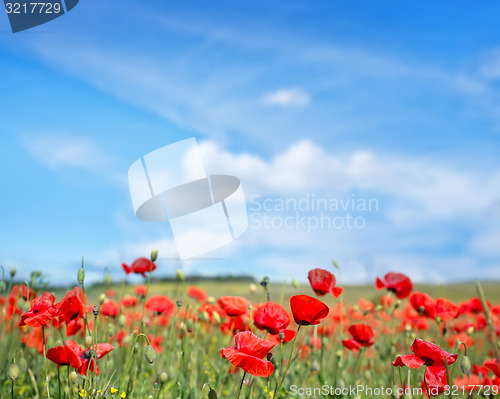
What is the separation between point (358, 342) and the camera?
2.86 m

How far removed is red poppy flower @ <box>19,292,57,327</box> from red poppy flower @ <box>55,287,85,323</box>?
0.03 meters

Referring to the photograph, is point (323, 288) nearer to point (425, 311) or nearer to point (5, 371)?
point (425, 311)

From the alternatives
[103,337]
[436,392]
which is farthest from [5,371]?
[436,392]

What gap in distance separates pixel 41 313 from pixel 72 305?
0.17 metres

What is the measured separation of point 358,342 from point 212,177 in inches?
72.3

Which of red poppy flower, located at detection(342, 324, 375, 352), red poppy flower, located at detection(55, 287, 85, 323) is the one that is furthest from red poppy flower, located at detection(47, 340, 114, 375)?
red poppy flower, located at detection(342, 324, 375, 352)

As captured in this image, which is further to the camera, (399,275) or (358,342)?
(399,275)

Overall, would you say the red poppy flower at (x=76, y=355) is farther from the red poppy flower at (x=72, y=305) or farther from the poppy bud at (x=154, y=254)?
the poppy bud at (x=154, y=254)

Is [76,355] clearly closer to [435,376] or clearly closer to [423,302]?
[435,376]

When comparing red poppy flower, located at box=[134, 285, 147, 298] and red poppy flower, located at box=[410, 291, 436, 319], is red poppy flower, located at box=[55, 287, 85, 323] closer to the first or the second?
red poppy flower, located at box=[134, 285, 147, 298]

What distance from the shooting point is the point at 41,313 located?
191cm

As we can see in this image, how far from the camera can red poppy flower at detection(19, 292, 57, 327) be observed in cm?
188

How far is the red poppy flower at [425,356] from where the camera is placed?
1.87m

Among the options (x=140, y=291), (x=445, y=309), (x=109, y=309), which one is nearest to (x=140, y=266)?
(x=109, y=309)
